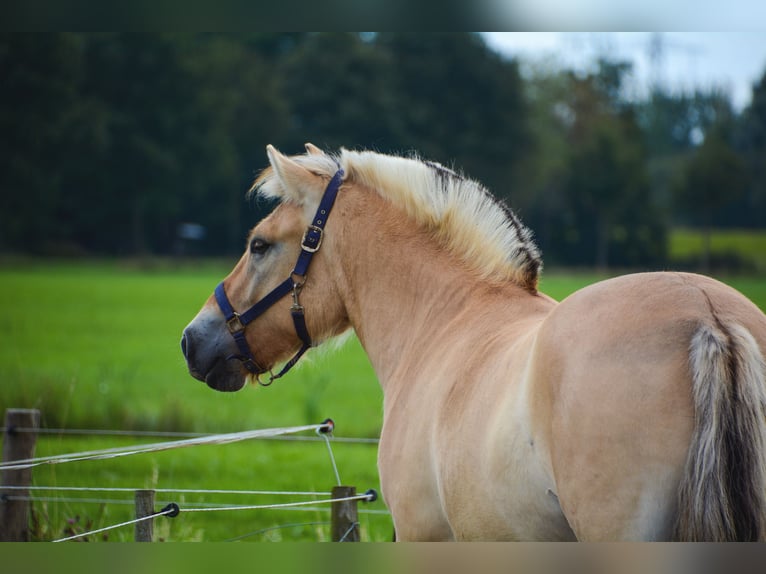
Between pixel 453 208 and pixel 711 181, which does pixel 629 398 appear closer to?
pixel 453 208

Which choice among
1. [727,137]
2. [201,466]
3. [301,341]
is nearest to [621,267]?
[727,137]

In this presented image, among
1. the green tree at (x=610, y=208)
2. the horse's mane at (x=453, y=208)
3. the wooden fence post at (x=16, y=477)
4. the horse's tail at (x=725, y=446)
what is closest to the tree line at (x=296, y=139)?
the green tree at (x=610, y=208)

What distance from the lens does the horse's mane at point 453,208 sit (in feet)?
10.7

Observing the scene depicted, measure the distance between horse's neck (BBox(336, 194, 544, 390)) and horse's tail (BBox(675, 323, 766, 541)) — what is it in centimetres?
140

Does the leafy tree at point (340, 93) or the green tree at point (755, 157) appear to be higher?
the leafy tree at point (340, 93)

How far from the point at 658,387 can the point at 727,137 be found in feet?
Answer: 128

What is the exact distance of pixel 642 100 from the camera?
49031 millimetres

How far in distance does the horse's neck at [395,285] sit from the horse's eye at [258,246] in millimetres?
336

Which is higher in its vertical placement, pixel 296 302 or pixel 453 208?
pixel 453 208

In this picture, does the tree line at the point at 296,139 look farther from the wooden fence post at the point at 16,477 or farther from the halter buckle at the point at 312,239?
the halter buckle at the point at 312,239

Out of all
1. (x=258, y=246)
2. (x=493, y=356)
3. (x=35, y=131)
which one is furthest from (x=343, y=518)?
(x=35, y=131)

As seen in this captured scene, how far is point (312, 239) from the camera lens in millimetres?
3547

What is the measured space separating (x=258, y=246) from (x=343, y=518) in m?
1.45

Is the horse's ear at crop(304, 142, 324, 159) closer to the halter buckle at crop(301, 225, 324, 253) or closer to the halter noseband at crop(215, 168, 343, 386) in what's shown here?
the halter noseband at crop(215, 168, 343, 386)
